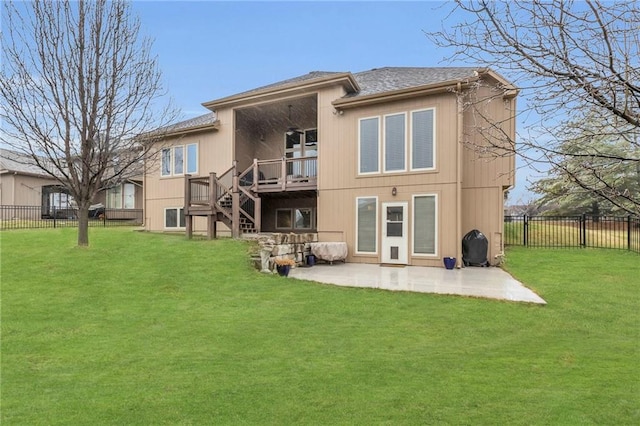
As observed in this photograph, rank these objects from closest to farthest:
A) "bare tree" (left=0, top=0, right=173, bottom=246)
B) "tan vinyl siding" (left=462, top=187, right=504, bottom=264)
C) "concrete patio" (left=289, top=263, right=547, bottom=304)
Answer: "concrete patio" (left=289, top=263, right=547, bottom=304) → "bare tree" (left=0, top=0, right=173, bottom=246) → "tan vinyl siding" (left=462, top=187, right=504, bottom=264)

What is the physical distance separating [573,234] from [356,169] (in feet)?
34.7

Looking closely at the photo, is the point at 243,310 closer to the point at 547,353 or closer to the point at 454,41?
the point at 547,353

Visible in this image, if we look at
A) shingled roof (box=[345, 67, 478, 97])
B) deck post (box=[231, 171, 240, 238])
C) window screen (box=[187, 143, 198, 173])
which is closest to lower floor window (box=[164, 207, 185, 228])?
window screen (box=[187, 143, 198, 173])

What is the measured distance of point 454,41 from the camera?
250 centimetres

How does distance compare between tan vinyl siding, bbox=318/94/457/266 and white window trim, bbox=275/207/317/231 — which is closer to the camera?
tan vinyl siding, bbox=318/94/457/266

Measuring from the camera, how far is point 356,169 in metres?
12.0

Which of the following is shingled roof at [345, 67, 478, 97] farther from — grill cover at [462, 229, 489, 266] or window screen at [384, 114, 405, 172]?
grill cover at [462, 229, 489, 266]

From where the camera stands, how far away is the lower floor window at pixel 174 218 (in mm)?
15242

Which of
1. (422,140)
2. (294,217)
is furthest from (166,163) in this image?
(422,140)

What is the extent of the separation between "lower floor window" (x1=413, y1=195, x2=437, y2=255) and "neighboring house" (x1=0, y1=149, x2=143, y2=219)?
16843 millimetres

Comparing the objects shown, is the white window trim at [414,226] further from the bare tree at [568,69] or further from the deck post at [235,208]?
the bare tree at [568,69]

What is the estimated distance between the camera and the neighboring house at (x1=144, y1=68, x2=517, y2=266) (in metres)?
10.8

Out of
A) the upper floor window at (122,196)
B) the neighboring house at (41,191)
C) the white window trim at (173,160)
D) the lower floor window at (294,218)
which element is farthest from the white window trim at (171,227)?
the upper floor window at (122,196)

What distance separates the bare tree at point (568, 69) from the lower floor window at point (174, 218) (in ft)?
47.5
